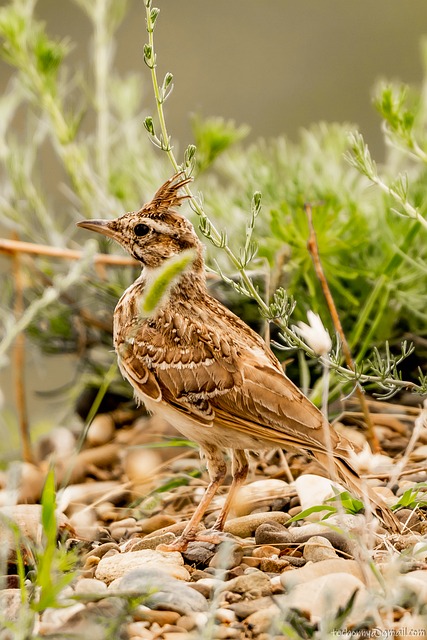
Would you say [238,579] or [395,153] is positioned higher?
[395,153]

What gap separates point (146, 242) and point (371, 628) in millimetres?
1671

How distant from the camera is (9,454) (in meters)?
4.84

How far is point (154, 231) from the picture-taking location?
3.55 metres

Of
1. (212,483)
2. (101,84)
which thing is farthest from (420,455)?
(101,84)

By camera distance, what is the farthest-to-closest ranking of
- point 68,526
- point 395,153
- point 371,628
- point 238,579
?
point 395,153 < point 68,526 < point 238,579 < point 371,628

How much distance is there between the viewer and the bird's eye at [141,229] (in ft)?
11.6

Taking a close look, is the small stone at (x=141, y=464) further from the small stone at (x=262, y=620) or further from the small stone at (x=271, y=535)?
the small stone at (x=262, y=620)

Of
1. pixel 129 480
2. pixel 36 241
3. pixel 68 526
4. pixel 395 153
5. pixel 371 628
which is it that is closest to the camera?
pixel 371 628

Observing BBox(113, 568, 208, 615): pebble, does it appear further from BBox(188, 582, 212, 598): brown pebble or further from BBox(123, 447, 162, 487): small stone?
BBox(123, 447, 162, 487): small stone

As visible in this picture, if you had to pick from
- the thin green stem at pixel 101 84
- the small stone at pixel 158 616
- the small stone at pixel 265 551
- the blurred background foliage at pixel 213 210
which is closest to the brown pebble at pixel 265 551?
the small stone at pixel 265 551

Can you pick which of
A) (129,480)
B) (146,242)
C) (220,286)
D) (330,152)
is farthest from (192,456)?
(330,152)

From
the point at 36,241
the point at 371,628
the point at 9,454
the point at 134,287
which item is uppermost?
the point at 36,241

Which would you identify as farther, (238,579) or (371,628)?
(238,579)

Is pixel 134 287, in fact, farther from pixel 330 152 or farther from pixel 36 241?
pixel 330 152
